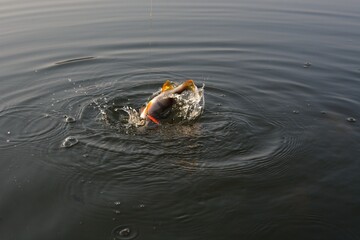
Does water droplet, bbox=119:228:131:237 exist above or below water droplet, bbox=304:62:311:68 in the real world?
below

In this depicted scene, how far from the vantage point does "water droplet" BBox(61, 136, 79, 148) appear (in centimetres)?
564

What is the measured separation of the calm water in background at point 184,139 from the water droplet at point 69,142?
0.08 m

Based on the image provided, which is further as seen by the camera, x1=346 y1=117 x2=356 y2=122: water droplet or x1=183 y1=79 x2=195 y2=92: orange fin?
x1=346 y1=117 x2=356 y2=122: water droplet

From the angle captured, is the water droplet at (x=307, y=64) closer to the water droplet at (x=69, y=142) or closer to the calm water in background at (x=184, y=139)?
the calm water in background at (x=184, y=139)

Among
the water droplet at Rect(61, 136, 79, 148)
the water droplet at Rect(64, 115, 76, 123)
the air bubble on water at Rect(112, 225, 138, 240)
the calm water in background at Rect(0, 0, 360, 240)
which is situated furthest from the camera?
the water droplet at Rect(64, 115, 76, 123)

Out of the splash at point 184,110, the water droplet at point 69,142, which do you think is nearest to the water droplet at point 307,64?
the splash at point 184,110

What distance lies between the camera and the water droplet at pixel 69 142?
5.64 m

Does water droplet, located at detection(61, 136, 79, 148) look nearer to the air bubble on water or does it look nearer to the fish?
the fish

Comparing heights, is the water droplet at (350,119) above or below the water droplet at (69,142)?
above

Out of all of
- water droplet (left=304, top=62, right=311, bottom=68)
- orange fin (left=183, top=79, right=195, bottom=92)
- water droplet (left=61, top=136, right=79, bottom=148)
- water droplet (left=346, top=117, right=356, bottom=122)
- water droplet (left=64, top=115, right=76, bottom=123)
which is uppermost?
orange fin (left=183, top=79, right=195, bottom=92)

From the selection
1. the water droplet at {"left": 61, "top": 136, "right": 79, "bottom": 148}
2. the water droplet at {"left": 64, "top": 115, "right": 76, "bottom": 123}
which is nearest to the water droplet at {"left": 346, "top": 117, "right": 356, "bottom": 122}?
the water droplet at {"left": 61, "top": 136, "right": 79, "bottom": 148}

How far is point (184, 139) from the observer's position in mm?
5871

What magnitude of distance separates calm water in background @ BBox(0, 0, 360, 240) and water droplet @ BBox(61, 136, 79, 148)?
8 centimetres

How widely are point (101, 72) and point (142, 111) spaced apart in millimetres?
2703
